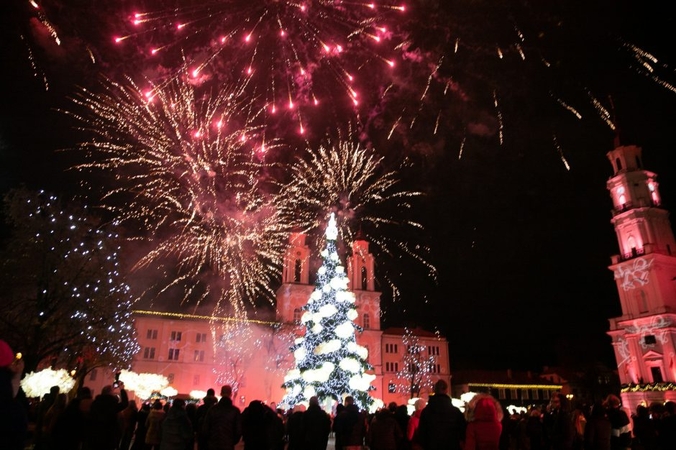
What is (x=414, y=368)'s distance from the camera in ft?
183

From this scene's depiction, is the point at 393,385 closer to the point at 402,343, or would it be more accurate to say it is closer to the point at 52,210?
the point at 402,343

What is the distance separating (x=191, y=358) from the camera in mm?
49812

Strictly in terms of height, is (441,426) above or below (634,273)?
below

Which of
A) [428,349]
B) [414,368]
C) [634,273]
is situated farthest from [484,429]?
[428,349]

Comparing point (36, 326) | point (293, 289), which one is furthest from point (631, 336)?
point (36, 326)

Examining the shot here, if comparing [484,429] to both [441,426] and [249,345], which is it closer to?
[441,426]

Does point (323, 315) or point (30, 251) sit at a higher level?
point (30, 251)

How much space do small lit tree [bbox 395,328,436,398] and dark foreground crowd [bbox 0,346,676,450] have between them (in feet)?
153

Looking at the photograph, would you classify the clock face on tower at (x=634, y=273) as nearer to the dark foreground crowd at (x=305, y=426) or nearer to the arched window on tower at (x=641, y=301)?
the arched window on tower at (x=641, y=301)

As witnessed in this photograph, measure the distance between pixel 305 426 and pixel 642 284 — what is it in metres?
39.4

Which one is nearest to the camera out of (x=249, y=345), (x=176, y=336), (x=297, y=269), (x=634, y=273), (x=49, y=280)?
(x=49, y=280)

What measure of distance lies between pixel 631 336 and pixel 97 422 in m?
41.8

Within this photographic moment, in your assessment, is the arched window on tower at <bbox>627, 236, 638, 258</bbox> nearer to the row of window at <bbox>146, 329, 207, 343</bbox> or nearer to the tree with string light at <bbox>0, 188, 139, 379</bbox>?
the tree with string light at <bbox>0, 188, 139, 379</bbox>

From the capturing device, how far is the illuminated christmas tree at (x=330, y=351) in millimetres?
20266
